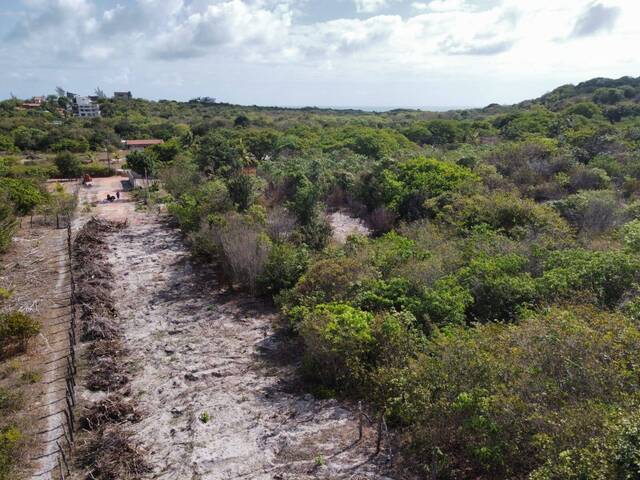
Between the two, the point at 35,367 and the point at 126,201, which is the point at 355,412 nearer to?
the point at 35,367

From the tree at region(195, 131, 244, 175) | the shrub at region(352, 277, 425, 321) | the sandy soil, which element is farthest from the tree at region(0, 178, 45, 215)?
the shrub at region(352, 277, 425, 321)

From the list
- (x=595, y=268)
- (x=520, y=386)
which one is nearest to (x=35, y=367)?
(x=520, y=386)

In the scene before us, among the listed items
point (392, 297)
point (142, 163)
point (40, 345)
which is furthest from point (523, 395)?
point (142, 163)

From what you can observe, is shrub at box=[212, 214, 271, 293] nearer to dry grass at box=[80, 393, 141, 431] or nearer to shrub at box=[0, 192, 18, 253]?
dry grass at box=[80, 393, 141, 431]

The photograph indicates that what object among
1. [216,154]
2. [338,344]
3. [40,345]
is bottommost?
[40,345]

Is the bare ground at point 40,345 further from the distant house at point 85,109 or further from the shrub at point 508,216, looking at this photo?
the distant house at point 85,109

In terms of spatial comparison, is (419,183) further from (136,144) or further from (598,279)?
(136,144)
